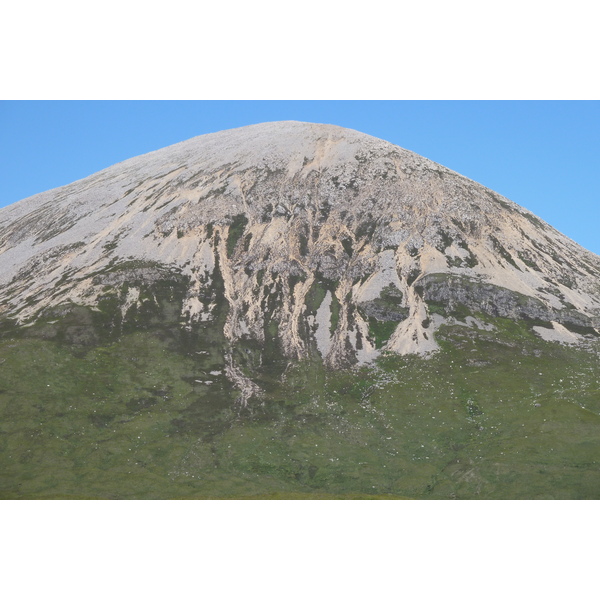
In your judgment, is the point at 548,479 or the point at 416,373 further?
the point at 416,373

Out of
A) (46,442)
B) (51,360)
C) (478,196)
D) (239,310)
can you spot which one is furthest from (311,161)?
(46,442)

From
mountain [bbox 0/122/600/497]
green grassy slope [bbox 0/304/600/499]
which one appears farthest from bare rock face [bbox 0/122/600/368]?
green grassy slope [bbox 0/304/600/499]

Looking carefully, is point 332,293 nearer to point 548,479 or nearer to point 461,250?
point 461,250

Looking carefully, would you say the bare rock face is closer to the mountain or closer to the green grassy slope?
the mountain

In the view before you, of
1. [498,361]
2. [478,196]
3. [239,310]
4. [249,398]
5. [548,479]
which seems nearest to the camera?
[548,479]

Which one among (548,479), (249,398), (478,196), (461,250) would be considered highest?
(478,196)

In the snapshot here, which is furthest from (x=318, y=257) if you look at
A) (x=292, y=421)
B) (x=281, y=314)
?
(x=292, y=421)

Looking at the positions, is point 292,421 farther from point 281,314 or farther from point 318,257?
point 318,257
